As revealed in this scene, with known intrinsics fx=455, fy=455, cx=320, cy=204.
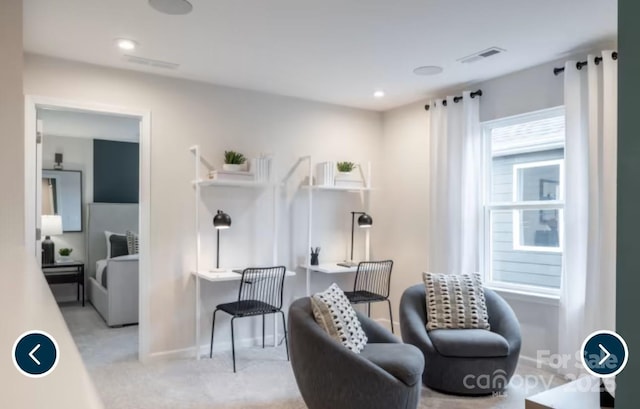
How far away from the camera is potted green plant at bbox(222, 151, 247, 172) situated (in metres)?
4.11

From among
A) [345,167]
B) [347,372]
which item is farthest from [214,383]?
[345,167]

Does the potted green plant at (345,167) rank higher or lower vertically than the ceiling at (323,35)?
lower

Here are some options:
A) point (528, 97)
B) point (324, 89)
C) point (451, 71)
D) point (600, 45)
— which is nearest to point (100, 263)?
point (324, 89)

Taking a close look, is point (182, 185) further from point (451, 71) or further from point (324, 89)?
point (451, 71)

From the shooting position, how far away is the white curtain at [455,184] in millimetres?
4176

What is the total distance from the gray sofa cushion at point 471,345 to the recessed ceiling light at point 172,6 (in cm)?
268

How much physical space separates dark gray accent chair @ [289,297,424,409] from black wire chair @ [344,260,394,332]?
5.28 feet

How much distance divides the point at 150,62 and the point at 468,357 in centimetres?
325

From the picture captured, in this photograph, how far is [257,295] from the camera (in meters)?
4.34

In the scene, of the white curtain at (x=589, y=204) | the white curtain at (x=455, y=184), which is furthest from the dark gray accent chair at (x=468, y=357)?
the white curtain at (x=455, y=184)

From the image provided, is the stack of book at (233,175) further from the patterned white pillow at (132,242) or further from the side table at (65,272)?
the side table at (65,272)

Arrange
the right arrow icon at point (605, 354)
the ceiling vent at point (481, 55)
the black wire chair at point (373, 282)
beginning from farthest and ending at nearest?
the black wire chair at point (373, 282) → the ceiling vent at point (481, 55) → the right arrow icon at point (605, 354)

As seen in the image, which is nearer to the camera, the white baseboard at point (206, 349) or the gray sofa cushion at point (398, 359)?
the gray sofa cushion at point (398, 359)

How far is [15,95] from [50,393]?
6.98ft
